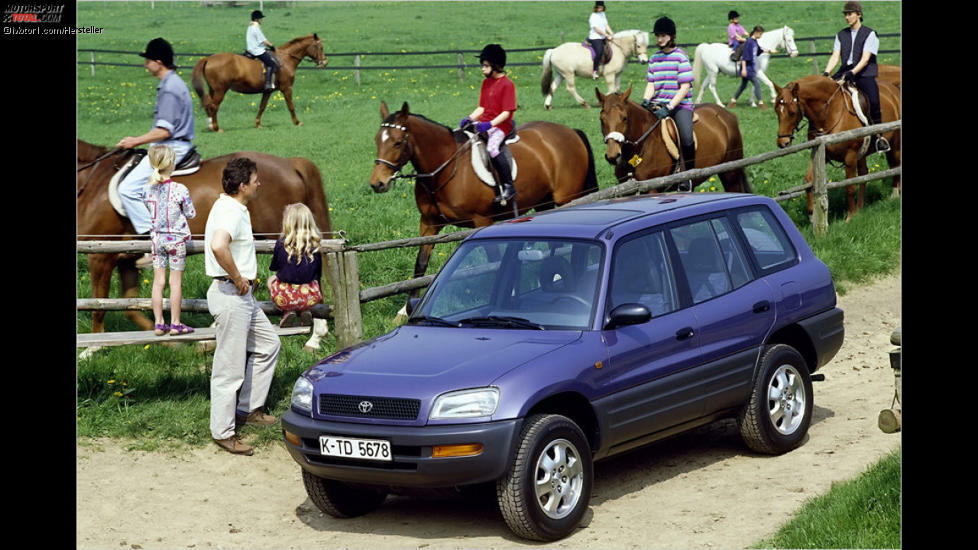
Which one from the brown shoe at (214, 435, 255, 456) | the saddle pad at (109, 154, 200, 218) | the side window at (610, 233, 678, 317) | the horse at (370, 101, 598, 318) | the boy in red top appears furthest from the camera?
the boy in red top

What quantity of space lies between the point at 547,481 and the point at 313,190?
631 centimetres

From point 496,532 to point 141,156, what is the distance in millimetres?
6229

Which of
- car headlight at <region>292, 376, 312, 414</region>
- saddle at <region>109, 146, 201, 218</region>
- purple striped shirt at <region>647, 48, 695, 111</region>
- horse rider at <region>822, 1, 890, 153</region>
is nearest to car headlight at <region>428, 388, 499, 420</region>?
car headlight at <region>292, 376, 312, 414</region>

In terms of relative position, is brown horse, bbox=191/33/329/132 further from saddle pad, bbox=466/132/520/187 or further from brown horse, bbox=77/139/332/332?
brown horse, bbox=77/139/332/332

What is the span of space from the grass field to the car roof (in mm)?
2665

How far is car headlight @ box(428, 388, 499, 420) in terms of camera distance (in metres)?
6.89

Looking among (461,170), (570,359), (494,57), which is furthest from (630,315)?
(494,57)

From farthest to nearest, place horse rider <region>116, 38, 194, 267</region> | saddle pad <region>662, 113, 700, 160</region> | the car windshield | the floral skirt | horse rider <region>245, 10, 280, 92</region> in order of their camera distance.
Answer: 1. horse rider <region>245, 10, 280, 92</region>
2. saddle pad <region>662, 113, 700, 160</region>
3. horse rider <region>116, 38, 194, 267</region>
4. the floral skirt
5. the car windshield

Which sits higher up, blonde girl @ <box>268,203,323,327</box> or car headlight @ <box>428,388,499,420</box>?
blonde girl @ <box>268,203,323,327</box>

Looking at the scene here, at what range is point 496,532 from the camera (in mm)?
7285
